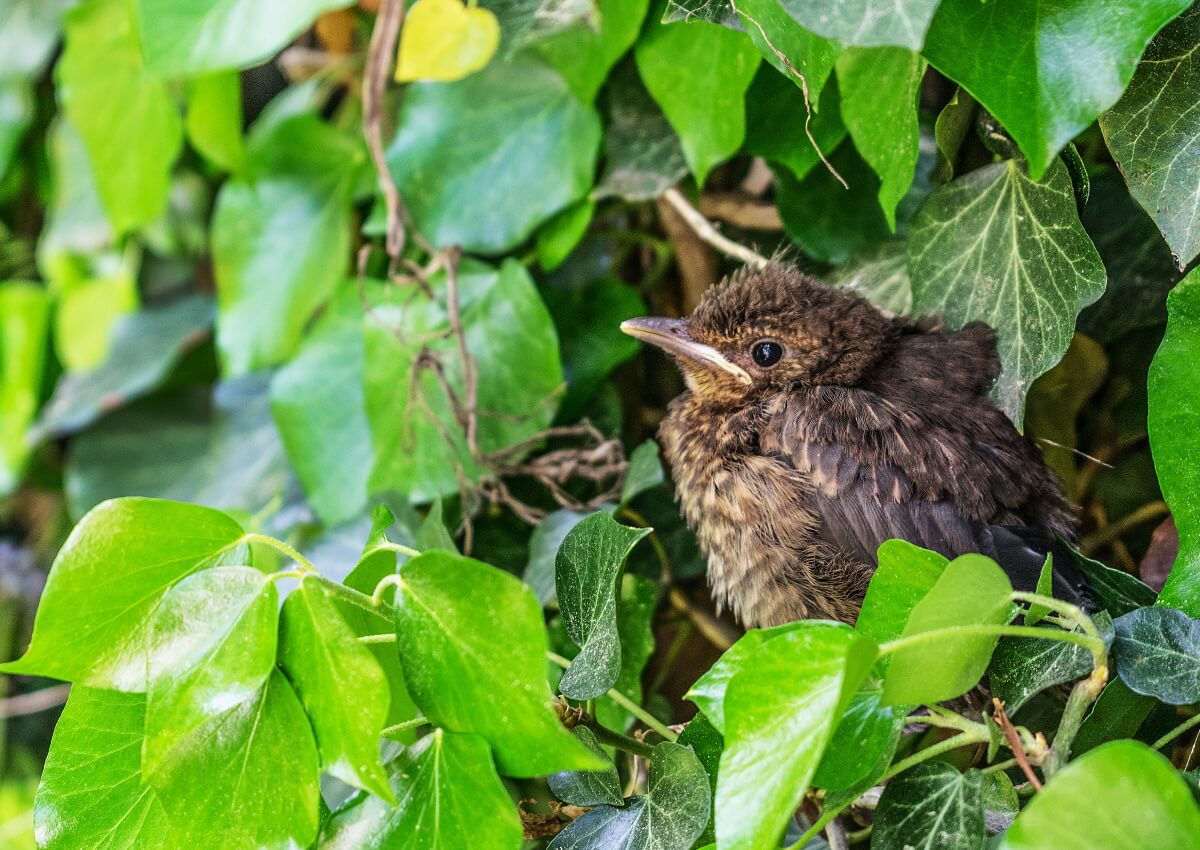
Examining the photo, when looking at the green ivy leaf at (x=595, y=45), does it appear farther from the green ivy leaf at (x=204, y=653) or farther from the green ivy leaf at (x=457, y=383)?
the green ivy leaf at (x=204, y=653)

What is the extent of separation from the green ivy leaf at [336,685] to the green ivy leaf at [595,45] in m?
0.75

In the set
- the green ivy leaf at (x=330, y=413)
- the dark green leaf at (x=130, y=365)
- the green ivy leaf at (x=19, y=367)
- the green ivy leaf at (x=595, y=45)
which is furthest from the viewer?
the green ivy leaf at (x=19, y=367)

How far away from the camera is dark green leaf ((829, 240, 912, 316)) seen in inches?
51.3

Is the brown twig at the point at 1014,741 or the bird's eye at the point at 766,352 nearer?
the brown twig at the point at 1014,741

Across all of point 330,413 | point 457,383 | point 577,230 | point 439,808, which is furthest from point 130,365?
point 439,808

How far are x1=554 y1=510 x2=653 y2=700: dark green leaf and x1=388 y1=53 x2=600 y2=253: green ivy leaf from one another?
0.59 meters

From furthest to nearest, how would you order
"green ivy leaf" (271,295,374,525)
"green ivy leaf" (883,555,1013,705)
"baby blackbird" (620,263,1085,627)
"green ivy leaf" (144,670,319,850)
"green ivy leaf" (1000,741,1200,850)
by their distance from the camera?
"green ivy leaf" (271,295,374,525) < "baby blackbird" (620,263,1085,627) < "green ivy leaf" (144,670,319,850) < "green ivy leaf" (883,555,1013,705) < "green ivy leaf" (1000,741,1200,850)

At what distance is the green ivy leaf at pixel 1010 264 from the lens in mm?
968

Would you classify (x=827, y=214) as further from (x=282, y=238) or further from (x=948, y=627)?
(x=282, y=238)

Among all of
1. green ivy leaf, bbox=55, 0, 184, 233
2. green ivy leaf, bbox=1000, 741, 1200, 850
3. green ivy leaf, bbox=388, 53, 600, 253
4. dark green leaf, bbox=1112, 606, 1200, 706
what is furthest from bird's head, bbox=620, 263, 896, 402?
green ivy leaf, bbox=55, 0, 184, 233

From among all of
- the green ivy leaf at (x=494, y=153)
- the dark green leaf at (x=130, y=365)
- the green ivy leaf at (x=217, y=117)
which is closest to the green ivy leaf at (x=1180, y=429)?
the green ivy leaf at (x=494, y=153)

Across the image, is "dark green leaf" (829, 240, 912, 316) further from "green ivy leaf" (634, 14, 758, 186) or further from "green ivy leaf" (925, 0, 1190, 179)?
"green ivy leaf" (925, 0, 1190, 179)

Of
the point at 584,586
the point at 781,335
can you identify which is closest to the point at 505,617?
the point at 584,586

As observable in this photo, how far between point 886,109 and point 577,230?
0.49 m
